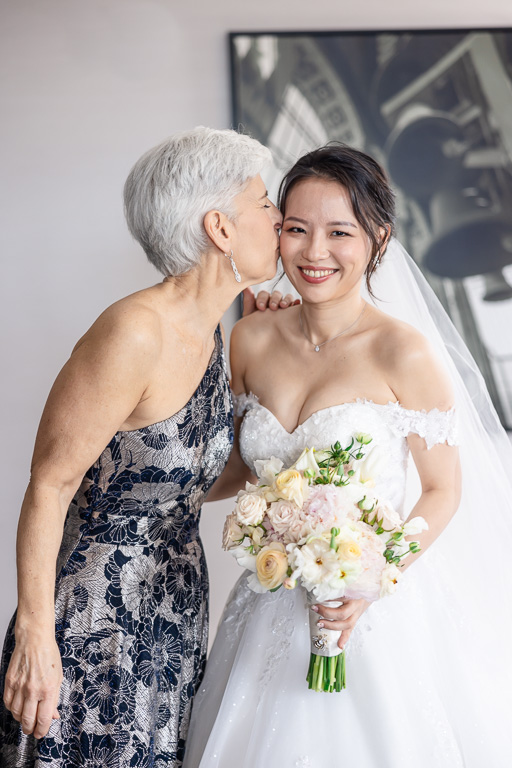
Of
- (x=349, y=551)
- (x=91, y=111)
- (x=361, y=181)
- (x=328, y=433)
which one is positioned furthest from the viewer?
(x=91, y=111)

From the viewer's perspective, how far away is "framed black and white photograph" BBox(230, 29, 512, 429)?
3047 mm

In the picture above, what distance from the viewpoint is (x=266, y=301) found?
8.35 feet

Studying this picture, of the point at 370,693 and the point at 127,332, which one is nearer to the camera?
the point at 127,332

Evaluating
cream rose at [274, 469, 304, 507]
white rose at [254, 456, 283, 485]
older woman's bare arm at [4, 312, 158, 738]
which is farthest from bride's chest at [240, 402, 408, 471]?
older woman's bare arm at [4, 312, 158, 738]

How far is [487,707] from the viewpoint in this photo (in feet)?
6.26

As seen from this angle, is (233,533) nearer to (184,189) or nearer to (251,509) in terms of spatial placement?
(251,509)

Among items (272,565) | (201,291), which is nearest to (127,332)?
(201,291)

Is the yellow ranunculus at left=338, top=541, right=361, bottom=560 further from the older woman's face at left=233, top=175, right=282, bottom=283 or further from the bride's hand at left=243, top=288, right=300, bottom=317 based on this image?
the bride's hand at left=243, top=288, right=300, bottom=317

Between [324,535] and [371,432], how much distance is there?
507 millimetres

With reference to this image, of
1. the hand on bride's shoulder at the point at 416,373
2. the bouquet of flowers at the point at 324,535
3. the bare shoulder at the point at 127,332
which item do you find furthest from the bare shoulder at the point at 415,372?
the bare shoulder at the point at 127,332

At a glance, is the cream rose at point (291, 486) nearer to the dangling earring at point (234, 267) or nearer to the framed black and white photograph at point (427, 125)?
the dangling earring at point (234, 267)

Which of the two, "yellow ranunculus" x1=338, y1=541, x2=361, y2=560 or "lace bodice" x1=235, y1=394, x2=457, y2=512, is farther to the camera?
"lace bodice" x1=235, y1=394, x2=457, y2=512

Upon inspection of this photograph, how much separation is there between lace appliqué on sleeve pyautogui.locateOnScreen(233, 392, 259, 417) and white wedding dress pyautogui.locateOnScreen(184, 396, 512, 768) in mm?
71

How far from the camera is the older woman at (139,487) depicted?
163cm
